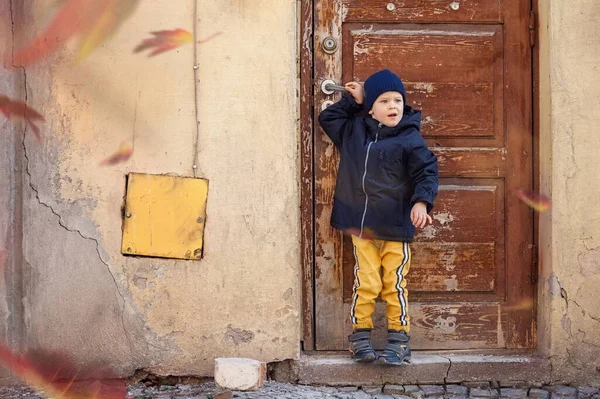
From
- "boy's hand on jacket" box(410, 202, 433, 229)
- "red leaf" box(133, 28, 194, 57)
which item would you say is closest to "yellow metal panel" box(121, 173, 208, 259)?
"red leaf" box(133, 28, 194, 57)

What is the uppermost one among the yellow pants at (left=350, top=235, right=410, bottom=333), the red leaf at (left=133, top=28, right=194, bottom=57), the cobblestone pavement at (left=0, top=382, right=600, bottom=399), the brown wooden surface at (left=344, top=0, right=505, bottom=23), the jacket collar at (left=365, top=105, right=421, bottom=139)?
the brown wooden surface at (left=344, top=0, right=505, bottom=23)

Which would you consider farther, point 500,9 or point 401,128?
point 500,9

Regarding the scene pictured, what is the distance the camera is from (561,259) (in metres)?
4.25

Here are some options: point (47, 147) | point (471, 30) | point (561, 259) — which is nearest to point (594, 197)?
point (561, 259)

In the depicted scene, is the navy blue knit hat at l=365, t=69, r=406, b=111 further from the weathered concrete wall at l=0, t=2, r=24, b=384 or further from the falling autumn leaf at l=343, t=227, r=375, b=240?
the weathered concrete wall at l=0, t=2, r=24, b=384

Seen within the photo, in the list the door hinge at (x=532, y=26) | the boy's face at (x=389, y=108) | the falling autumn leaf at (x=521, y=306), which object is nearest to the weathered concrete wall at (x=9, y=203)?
the boy's face at (x=389, y=108)

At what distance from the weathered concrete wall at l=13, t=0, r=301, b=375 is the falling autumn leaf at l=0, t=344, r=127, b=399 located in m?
0.08

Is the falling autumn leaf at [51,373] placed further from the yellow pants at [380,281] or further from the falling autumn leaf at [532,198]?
the falling autumn leaf at [532,198]

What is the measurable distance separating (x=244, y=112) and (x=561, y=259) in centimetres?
181

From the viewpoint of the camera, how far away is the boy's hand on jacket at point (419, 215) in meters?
3.96

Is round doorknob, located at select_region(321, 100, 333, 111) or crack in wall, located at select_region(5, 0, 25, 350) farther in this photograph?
round doorknob, located at select_region(321, 100, 333, 111)

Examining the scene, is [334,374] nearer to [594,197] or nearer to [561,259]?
[561,259]

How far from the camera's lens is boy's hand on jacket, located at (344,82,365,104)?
13.7 feet

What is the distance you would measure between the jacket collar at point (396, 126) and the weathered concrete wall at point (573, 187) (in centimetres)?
73
